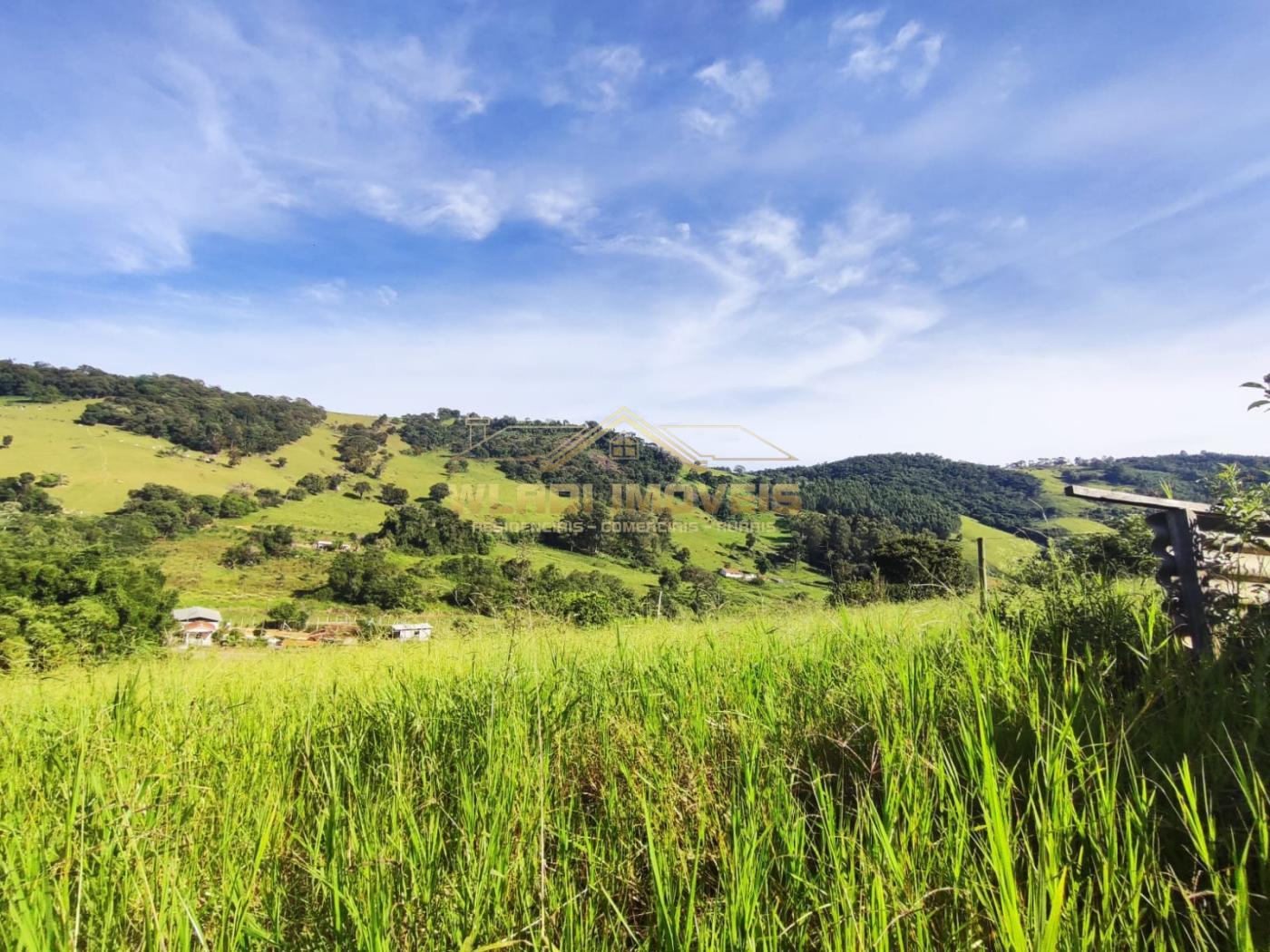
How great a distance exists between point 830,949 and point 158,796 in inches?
73.6

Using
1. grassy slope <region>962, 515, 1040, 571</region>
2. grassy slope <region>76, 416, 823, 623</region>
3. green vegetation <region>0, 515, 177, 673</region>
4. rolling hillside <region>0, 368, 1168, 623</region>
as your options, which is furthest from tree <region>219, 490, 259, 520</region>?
grassy slope <region>962, 515, 1040, 571</region>

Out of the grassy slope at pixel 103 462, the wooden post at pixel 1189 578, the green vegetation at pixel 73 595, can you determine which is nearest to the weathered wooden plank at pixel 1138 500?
the wooden post at pixel 1189 578

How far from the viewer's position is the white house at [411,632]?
6566mm

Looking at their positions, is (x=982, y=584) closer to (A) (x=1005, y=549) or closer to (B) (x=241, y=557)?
(A) (x=1005, y=549)

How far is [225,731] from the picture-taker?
2285 mm

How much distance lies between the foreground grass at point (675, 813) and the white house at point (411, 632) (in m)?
3.82

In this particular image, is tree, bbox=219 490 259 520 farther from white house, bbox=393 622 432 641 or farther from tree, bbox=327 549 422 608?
white house, bbox=393 622 432 641

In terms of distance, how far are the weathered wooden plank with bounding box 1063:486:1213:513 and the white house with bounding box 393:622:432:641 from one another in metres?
6.10

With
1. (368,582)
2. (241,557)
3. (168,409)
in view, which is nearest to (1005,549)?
(368,582)

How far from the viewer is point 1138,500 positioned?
10.3 ft

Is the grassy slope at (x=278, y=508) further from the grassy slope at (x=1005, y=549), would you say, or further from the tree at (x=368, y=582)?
the grassy slope at (x=1005, y=549)

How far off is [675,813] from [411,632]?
6402 millimetres

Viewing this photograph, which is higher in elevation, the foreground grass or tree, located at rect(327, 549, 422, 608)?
the foreground grass

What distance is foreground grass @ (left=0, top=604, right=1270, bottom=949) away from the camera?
109 centimetres
